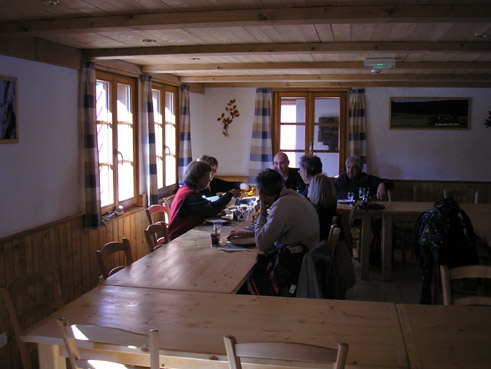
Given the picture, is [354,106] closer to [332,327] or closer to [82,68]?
[82,68]

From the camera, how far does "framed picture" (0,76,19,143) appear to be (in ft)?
11.7

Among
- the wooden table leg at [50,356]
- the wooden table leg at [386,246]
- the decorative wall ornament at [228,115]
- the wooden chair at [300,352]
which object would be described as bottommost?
the wooden table leg at [386,246]

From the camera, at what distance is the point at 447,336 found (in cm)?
212

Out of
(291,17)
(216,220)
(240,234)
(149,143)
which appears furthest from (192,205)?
(291,17)

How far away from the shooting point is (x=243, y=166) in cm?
810

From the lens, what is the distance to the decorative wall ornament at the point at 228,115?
26.4ft

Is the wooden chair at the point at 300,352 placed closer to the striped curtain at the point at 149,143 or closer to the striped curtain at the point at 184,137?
the striped curtain at the point at 149,143

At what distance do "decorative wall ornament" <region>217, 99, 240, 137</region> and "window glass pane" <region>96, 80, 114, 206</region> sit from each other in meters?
3.07

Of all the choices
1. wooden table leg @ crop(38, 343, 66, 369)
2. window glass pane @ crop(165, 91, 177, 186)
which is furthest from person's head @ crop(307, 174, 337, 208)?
window glass pane @ crop(165, 91, 177, 186)

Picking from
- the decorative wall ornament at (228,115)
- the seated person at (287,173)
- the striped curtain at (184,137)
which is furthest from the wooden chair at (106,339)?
the decorative wall ornament at (228,115)

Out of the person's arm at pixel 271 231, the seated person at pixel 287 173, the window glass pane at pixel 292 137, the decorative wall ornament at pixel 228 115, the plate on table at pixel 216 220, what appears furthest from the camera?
the decorative wall ornament at pixel 228 115

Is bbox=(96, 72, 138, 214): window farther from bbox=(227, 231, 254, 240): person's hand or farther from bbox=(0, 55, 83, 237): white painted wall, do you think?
bbox=(227, 231, 254, 240): person's hand

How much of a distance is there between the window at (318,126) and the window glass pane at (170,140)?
1.72 m

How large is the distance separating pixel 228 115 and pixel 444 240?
487cm
